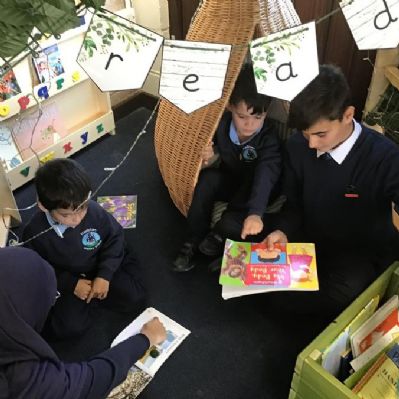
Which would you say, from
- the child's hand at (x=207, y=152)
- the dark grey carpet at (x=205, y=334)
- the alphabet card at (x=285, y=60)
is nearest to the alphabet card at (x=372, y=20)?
the alphabet card at (x=285, y=60)

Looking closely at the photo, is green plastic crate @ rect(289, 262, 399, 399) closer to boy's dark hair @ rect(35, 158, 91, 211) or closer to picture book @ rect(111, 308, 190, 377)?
picture book @ rect(111, 308, 190, 377)

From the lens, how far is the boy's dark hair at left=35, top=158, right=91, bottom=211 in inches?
52.6

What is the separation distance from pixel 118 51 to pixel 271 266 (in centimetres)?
77

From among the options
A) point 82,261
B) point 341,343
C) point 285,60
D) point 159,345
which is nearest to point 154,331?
point 159,345

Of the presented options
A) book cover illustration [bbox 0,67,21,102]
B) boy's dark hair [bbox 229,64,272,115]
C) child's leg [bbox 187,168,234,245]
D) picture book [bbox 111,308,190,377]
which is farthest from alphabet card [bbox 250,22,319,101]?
book cover illustration [bbox 0,67,21,102]

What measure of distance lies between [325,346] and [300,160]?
0.57 metres

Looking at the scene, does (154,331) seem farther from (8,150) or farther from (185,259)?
(8,150)

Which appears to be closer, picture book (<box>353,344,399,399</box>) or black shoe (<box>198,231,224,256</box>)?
picture book (<box>353,344,399,399</box>)

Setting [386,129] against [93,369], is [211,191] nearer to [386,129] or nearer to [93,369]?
[386,129]

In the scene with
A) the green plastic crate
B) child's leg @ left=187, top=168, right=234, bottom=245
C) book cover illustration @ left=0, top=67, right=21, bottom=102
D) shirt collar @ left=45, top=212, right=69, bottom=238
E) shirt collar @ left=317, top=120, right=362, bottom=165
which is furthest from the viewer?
book cover illustration @ left=0, top=67, right=21, bottom=102

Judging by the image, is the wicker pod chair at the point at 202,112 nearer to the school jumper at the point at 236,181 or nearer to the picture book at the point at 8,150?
the school jumper at the point at 236,181

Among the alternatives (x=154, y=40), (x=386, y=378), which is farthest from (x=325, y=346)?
(x=154, y=40)

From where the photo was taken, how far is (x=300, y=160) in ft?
4.71

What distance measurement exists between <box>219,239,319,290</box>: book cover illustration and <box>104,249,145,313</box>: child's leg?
0.34 meters
